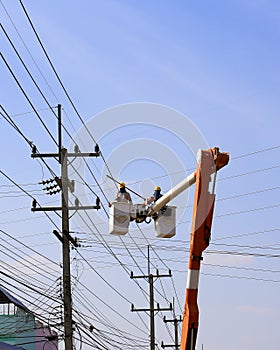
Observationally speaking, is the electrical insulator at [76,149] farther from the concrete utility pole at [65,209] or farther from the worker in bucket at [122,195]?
the worker in bucket at [122,195]

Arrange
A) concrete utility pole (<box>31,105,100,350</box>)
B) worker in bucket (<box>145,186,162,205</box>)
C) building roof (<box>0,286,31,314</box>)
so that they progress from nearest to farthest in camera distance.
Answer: worker in bucket (<box>145,186,162,205</box>) < concrete utility pole (<box>31,105,100,350</box>) < building roof (<box>0,286,31,314</box>)

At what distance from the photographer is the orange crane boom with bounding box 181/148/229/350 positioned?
13.8 meters

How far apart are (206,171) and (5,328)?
165 ft

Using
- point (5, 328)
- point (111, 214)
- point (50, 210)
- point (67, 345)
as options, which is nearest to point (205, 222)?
point (111, 214)

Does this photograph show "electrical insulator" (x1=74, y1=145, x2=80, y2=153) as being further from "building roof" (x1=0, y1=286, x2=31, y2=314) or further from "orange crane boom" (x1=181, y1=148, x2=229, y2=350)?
"building roof" (x1=0, y1=286, x2=31, y2=314)

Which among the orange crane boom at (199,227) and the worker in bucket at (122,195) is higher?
the worker in bucket at (122,195)

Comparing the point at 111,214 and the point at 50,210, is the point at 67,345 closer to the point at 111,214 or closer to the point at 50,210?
the point at 50,210

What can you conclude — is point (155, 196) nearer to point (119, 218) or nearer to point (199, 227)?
point (119, 218)

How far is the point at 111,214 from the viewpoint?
647 inches

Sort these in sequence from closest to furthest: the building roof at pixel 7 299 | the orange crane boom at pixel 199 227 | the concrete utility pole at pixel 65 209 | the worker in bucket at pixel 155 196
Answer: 1. the orange crane boom at pixel 199 227
2. the worker in bucket at pixel 155 196
3. the concrete utility pole at pixel 65 209
4. the building roof at pixel 7 299

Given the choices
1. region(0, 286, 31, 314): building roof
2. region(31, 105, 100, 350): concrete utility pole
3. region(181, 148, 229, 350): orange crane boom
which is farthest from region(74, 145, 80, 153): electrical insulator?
region(0, 286, 31, 314): building roof

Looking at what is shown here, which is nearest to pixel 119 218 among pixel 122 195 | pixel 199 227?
pixel 122 195

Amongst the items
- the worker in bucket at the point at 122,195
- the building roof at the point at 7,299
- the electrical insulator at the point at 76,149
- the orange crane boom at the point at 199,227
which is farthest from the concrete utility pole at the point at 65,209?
the building roof at the point at 7,299

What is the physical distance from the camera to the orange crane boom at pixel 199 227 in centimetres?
1378
